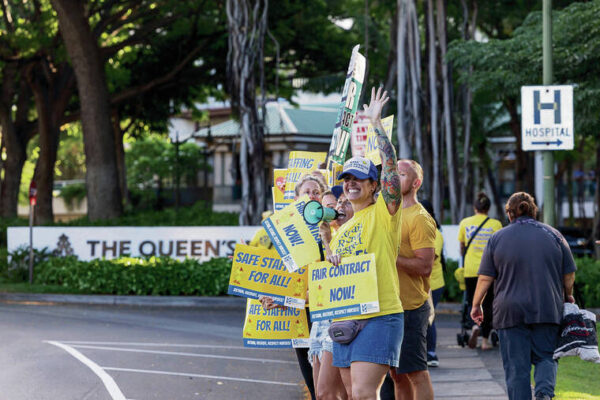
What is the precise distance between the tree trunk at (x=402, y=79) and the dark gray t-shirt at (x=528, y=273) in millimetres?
13372

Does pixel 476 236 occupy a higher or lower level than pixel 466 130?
lower

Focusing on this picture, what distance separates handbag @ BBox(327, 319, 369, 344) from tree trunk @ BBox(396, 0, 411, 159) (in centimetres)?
1498

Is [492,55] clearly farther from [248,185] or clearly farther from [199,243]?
[199,243]

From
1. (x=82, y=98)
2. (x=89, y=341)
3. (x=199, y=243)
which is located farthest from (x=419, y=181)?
(x=82, y=98)

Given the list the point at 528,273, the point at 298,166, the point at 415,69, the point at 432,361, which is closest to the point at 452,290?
→ the point at 415,69

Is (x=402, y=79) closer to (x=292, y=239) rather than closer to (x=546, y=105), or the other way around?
(x=546, y=105)

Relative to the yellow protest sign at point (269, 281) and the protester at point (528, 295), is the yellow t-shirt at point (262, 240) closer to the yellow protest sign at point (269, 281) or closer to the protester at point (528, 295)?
the yellow protest sign at point (269, 281)

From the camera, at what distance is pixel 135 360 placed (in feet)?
34.1

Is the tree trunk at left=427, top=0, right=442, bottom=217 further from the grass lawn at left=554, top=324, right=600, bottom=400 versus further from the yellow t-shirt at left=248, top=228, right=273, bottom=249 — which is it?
the yellow t-shirt at left=248, top=228, right=273, bottom=249

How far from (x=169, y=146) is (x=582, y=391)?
175 feet

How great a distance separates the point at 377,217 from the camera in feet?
17.0

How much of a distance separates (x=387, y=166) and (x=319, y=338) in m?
1.40

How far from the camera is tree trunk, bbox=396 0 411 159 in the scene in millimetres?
20000

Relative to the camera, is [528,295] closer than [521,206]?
Yes
